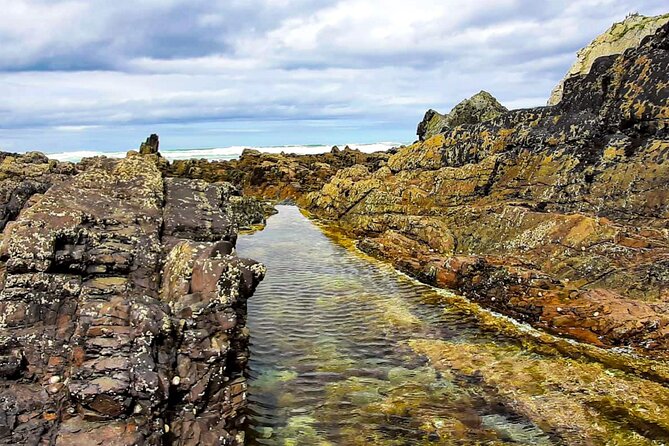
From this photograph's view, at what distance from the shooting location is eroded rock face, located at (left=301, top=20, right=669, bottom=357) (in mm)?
15719

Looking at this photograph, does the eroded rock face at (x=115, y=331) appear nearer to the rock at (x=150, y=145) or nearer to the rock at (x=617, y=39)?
the rock at (x=617, y=39)

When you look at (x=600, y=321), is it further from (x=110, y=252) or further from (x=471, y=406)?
(x=110, y=252)

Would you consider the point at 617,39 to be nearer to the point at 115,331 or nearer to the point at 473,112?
the point at 473,112

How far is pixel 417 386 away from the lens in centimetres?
1205

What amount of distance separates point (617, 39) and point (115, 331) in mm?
75443

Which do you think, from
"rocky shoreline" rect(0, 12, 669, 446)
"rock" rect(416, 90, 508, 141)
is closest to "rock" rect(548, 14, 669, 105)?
"rock" rect(416, 90, 508, 141)

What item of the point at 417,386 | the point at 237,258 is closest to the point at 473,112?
the point at 417,386

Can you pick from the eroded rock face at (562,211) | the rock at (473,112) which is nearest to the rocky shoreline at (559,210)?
the eroded rock face at (562,211)

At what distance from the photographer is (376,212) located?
1337 inches

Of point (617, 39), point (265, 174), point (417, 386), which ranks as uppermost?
point (617, 39)

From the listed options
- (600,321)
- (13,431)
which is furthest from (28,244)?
(600,321)

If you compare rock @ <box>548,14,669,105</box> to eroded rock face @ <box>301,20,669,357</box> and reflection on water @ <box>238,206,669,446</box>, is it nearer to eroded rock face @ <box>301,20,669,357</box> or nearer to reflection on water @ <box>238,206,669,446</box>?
eroded rock face @ <box>301,20,669,357</box>

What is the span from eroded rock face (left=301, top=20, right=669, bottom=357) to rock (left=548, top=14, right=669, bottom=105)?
34548mm

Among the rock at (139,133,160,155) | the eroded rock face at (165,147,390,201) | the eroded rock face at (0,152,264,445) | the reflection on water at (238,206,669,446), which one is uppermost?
the rock at (139,133,160,155)
